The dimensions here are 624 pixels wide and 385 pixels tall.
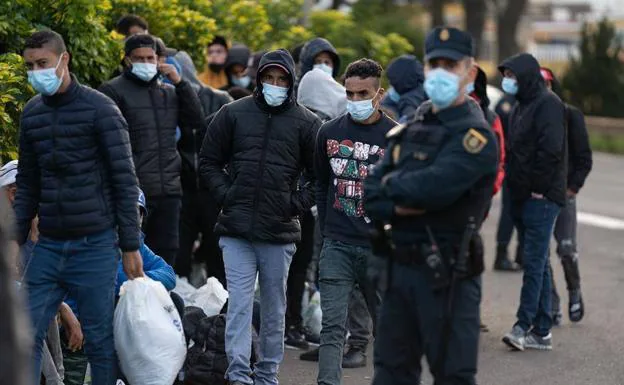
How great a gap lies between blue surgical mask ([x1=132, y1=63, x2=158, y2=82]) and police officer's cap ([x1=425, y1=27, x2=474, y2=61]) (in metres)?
3.24

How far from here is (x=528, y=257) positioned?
9.66 metres

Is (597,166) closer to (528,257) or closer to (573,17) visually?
(528,257)

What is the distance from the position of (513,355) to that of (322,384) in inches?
87.5

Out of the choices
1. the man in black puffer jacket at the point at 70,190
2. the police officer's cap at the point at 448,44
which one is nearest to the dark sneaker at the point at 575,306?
the man in black puffer jacket at the point at 70,190

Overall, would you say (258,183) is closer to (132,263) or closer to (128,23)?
(132,263)

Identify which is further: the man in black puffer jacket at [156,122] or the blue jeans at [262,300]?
the man in black puffer jacket at [156,122]

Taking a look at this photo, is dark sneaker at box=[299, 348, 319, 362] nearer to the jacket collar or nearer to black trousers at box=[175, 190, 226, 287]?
black trousers at box=[175, 190, 226, 287]

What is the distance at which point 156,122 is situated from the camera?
360 inches

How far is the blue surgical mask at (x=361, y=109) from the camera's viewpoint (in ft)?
25.6

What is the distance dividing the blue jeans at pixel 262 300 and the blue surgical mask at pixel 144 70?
1495 millimetres

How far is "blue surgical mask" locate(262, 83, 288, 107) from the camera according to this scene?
26.2 feet

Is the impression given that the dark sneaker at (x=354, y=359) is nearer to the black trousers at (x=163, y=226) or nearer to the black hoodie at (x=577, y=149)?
the black trousers at (x=163, y=226)

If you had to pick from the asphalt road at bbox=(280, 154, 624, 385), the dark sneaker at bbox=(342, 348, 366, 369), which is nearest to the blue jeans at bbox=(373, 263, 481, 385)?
the asphalt road at bbox=(280, 154, 624, 385)

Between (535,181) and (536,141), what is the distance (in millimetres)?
284
